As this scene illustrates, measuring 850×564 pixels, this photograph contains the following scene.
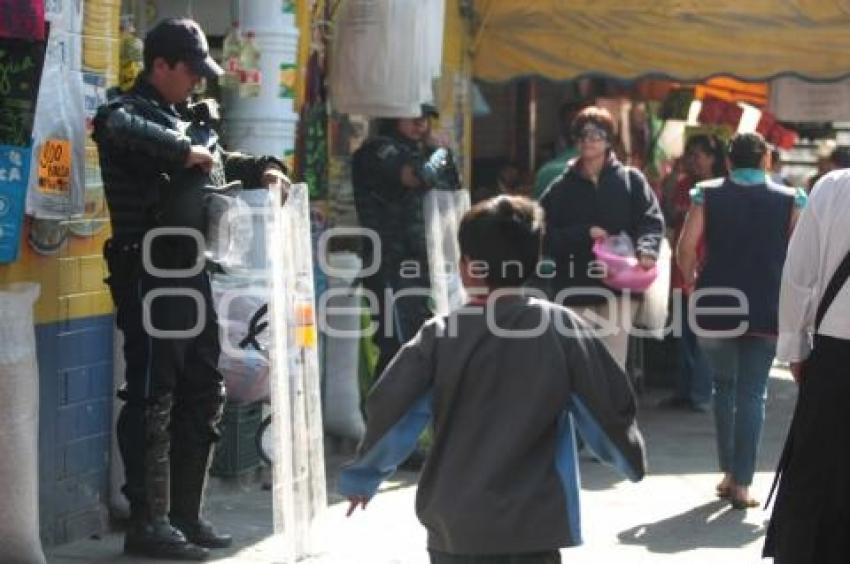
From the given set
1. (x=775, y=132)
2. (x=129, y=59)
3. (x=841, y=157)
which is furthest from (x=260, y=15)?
(x=775, y=132)

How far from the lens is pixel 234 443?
862 cm

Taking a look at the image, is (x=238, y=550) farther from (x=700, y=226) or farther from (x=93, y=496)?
(x=700, y=226)

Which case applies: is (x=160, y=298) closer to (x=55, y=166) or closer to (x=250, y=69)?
(x=55, y=166)

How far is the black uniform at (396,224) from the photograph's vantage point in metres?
9.66

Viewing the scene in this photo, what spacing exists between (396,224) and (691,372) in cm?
372

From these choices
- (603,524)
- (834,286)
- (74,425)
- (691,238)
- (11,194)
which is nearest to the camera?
(834,286)

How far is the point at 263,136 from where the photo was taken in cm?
873

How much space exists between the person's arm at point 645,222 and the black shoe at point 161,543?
3.40 meters

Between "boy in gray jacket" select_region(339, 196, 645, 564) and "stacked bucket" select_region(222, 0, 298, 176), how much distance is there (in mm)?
4065

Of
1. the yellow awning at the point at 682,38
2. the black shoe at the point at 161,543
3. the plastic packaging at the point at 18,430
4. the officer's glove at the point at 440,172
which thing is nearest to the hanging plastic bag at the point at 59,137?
the plastic packaging at the point at 18,430

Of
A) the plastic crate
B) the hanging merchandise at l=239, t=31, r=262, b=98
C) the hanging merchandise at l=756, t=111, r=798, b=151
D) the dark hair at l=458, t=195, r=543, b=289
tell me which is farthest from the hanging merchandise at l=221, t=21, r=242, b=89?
the hanging merchandise at l=756, t=111, r=798, b=151

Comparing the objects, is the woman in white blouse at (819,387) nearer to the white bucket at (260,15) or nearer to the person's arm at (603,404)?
the person's arm at (603,404)

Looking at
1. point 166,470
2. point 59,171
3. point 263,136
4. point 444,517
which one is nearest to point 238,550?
point 166,470

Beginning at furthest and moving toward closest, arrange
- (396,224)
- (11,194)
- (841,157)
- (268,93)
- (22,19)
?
(841,157)
(396,224)
(268,93)
(11,194)
(22,19)
